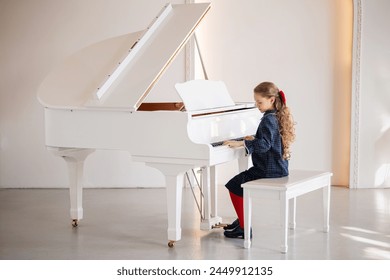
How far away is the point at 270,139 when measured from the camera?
488cm

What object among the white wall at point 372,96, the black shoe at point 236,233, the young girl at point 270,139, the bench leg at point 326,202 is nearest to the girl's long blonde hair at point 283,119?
the young girl at point 270,139

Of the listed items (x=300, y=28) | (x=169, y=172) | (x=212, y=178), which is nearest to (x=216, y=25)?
(x=300, y=28)

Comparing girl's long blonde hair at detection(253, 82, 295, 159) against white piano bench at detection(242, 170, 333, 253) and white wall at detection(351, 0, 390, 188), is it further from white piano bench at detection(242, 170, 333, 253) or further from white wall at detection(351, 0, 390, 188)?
white wall at detection(351, 0, 390, 188)

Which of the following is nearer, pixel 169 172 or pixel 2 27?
pixel 169 172

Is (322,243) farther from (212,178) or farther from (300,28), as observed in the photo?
(300,28)

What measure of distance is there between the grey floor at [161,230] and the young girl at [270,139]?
52 centimetres

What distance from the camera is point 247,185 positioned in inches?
187

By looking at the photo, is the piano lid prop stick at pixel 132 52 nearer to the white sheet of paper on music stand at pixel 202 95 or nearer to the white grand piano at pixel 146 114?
the white grand piano at pixel 146 114

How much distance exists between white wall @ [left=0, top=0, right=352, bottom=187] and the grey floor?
0.45 meters

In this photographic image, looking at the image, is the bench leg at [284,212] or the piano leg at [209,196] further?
the piano leg at [209,196]

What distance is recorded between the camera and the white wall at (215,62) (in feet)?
24.6

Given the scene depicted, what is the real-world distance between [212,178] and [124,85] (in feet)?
3.67
